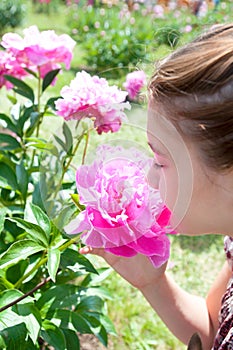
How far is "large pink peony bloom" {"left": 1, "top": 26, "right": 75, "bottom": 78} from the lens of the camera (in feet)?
5.87

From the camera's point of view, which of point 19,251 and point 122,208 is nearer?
point 122,208

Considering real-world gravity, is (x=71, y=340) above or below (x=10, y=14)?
below

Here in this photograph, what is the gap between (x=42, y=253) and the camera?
1.58m

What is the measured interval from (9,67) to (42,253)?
637mm

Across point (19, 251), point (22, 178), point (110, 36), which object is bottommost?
point (19, 251)

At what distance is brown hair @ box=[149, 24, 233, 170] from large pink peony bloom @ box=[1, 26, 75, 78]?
782 millimetres

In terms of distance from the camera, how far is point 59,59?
6.14 feet

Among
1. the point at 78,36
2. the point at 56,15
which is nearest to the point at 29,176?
the point at 78,36

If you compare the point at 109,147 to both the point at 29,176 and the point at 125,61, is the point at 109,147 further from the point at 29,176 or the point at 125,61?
the point at 125,61

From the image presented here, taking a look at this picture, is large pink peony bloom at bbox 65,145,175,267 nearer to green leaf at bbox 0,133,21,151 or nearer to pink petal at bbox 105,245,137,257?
pink petal at bbox 105,245,137,257

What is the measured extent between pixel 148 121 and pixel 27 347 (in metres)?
0.67

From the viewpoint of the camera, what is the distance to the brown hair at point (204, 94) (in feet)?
3.28

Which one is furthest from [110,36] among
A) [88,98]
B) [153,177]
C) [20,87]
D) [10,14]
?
[153,177]

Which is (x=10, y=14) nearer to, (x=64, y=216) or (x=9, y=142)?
(x=9, y=142)
